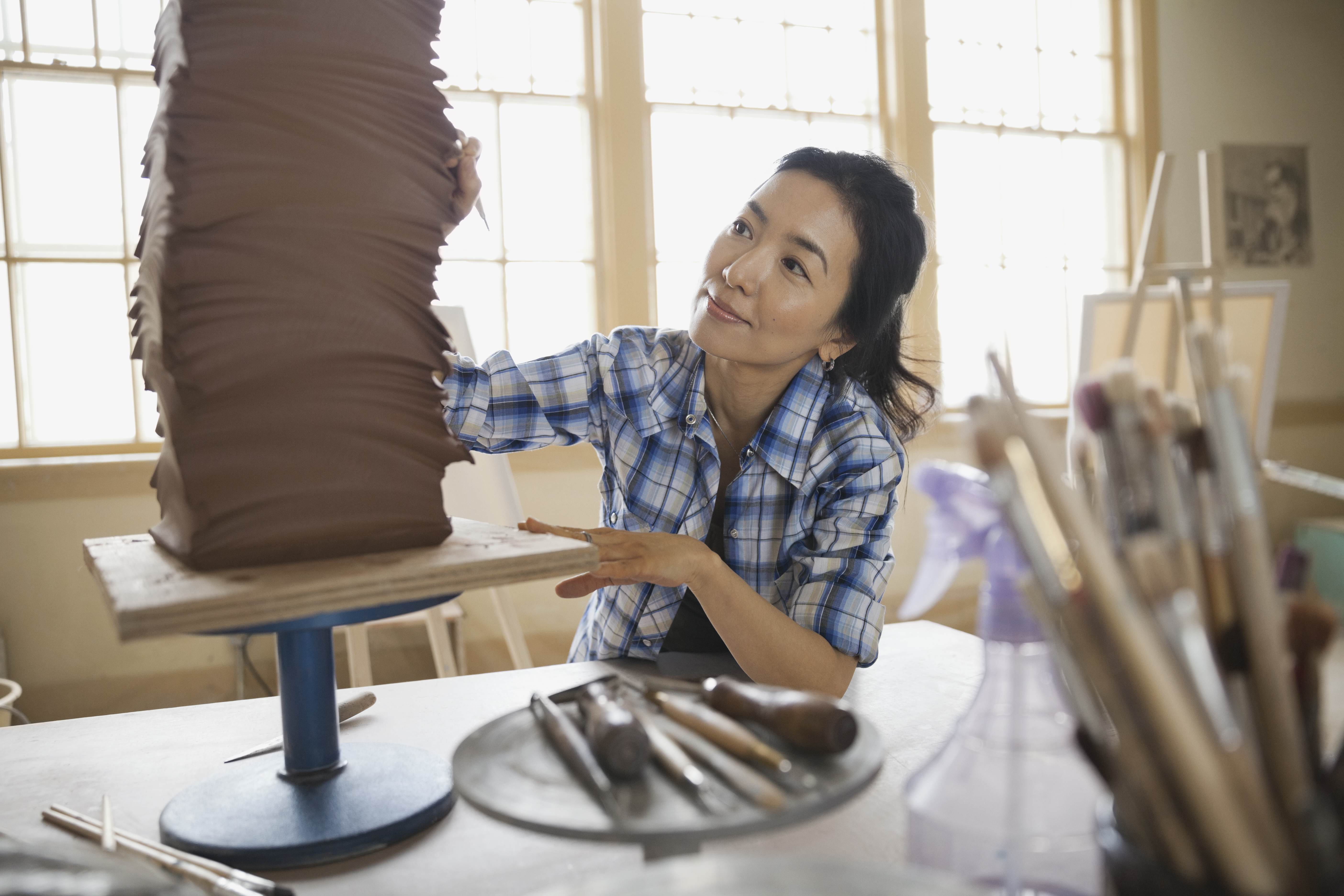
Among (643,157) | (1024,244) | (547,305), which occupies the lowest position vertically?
(547,305)

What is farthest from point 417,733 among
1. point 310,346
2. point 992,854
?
point 992,854

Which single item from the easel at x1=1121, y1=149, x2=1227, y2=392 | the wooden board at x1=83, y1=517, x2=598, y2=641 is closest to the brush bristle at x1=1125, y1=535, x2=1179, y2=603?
the easel at x1=1121, y1=149, x2=1227, y2=392

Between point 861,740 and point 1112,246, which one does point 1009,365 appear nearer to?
point 861,740

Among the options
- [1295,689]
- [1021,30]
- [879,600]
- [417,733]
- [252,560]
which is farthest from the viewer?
[1021,30]

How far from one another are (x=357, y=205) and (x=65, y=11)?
2.81 metres

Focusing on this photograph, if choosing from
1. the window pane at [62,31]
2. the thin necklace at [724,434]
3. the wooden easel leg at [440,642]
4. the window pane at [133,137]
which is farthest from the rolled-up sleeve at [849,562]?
the window pane at [62,31]

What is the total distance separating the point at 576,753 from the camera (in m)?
0.57

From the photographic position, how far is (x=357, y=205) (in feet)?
2.72

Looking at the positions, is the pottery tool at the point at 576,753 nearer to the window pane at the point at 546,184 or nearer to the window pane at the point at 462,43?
the window pane at the point at 546,184

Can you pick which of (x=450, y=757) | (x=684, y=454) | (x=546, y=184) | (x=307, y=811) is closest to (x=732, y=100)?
(x=546, y=184)

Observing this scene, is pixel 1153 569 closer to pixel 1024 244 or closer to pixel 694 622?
pixel 694 622

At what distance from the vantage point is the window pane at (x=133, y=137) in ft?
9.73

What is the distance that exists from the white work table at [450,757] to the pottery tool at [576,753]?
0.08 metres

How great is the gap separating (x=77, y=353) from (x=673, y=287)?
77.2 inches
